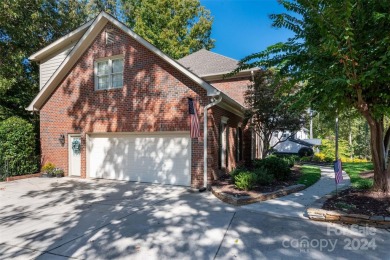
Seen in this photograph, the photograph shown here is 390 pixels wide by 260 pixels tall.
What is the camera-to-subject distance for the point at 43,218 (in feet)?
19.3

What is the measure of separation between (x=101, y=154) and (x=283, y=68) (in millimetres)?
8316

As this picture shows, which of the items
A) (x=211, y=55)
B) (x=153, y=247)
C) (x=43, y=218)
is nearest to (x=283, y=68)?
(x=153, y=247)

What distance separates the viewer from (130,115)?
9.96 m

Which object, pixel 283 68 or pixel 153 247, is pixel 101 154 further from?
pixel 283 68

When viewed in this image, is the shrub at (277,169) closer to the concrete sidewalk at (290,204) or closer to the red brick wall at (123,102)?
the concrete sidewalk at (290,204)

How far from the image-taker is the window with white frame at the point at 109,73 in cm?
1037

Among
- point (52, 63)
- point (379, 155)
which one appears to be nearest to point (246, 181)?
point (379, 155)

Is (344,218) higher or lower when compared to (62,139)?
lower

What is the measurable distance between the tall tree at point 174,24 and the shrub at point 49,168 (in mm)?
15392

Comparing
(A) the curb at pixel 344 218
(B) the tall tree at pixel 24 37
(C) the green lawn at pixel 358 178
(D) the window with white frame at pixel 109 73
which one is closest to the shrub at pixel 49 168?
(D) the window with white frame at pixel 109 73

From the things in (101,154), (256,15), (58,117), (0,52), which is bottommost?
(101,154)

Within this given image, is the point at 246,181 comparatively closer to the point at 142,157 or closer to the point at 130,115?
the point at 142,157

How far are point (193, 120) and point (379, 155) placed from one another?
5149mm

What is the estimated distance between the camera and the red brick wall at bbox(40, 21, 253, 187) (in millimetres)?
8969
